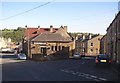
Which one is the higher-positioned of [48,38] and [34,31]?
[34,31]

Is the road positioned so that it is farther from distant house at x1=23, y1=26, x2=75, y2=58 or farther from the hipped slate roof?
the hipped slate roof

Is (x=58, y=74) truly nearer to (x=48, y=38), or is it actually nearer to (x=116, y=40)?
(x=116, y=40)

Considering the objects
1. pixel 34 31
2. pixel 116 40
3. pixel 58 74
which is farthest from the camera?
pixel 34 31

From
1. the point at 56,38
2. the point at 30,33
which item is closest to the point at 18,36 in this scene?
the point at 30,33

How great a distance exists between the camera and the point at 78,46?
406 feet

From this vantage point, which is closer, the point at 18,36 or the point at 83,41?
the point at 83,41

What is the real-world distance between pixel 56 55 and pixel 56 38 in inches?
169

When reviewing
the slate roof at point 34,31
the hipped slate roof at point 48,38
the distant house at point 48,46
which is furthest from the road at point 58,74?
the slate roof at point 34,31

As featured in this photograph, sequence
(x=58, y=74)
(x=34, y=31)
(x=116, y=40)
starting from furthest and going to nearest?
(x=34, y=31)
(x=116, y=40)
(x=58, y=74)

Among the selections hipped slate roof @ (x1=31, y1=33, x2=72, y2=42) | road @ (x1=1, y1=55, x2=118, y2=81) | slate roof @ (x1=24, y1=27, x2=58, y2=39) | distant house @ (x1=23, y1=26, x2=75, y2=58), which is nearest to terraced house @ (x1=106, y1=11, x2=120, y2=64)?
road @ (x1=1, y1=55, x2=118, y2=81)

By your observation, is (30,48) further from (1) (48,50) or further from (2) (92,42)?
(2) (92,42)

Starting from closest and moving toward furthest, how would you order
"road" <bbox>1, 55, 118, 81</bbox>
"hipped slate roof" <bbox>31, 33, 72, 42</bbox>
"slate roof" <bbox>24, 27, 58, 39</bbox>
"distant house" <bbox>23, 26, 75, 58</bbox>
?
"road" <bbox>1, 55, 118, 81</bbox>, "distant house" <bbox>23, 26, 75, 58</bbox>, "hipped slate roof" <bbox>31, 33, 72, 42</bbox>, "slate roof" <bbox>24, 27, 58, 39</bbox>

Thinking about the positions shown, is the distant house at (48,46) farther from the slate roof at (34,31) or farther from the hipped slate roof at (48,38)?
the slate roof at (34,31)

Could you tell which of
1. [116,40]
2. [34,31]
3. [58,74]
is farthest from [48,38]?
[58,74]
